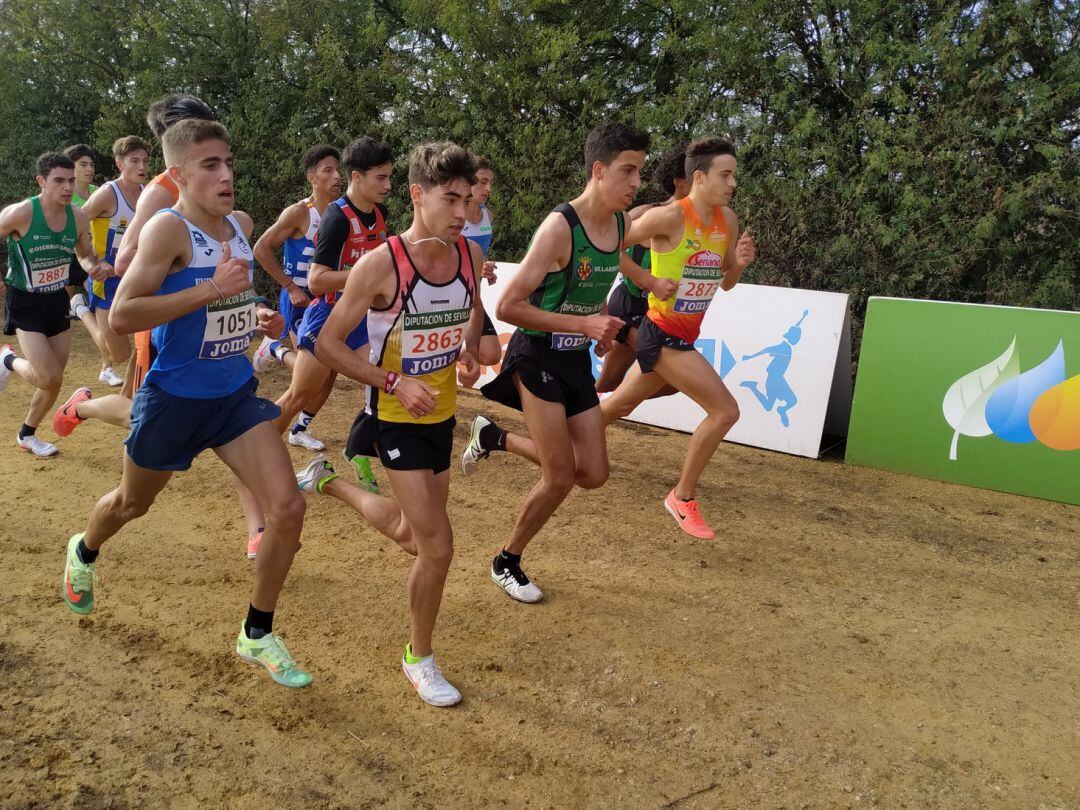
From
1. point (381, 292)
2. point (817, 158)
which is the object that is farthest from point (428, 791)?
point (817, 158)

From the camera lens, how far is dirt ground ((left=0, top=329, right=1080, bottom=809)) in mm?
2875

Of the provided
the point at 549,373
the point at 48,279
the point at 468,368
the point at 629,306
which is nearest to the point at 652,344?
the point at 629,306

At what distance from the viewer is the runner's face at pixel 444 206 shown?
3.12m

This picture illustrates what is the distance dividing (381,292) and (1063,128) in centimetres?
686

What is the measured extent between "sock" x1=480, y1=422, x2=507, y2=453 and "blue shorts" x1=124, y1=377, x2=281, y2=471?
1.72m

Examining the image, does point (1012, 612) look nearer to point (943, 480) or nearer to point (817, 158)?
point (943, 480)

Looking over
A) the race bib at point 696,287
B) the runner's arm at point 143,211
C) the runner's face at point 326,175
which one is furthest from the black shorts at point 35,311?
the race bib at point 696,287

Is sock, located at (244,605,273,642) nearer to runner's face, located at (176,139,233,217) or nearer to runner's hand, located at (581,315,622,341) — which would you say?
runner's face, located at (176,139,233,217)

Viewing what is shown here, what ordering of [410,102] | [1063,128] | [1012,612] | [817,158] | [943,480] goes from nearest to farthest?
[1012,612]
[943,480]
[1063,128]
[817,158]
[410,102]

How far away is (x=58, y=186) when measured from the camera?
19.5 feet

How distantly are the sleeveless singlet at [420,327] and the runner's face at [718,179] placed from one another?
218 cm

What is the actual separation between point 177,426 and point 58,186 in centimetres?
381

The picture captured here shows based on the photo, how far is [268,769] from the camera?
9.38 ft

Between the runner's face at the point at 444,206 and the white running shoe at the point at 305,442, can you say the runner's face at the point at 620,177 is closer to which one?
the runner's face at the point at 444,206
